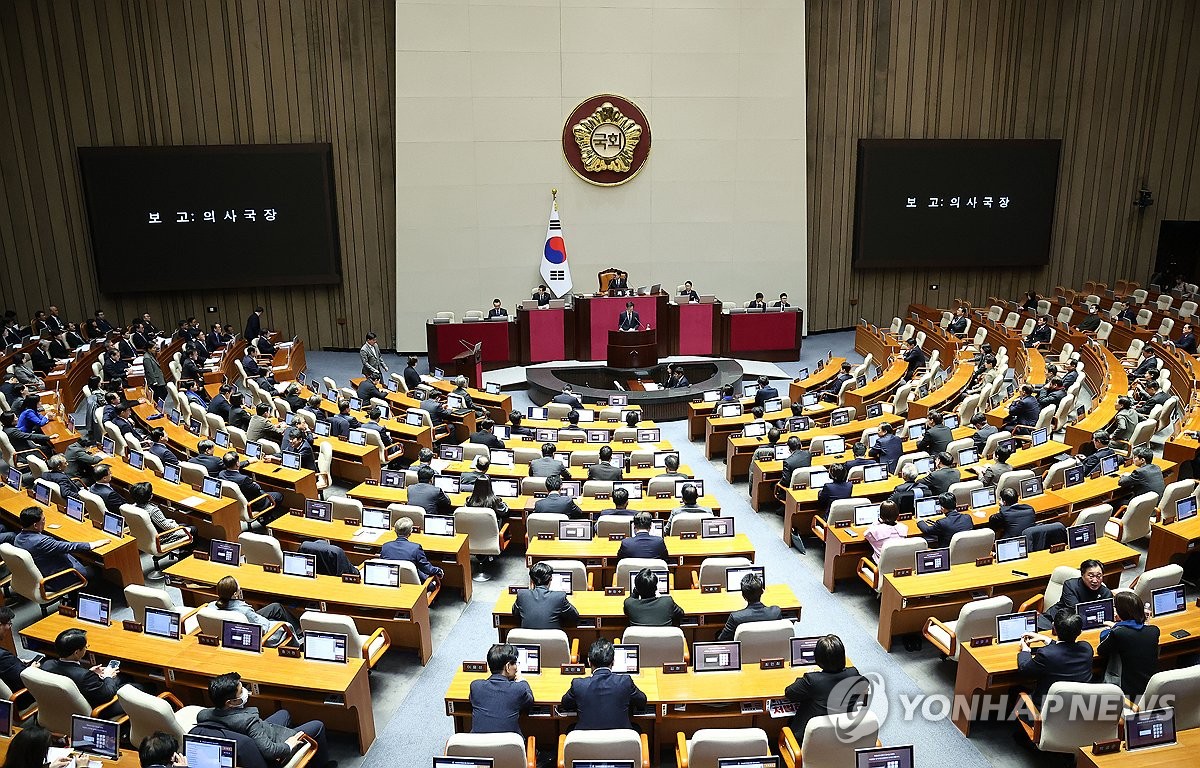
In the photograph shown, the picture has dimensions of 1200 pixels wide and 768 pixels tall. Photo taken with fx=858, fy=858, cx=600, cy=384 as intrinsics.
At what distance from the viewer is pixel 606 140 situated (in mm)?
20094

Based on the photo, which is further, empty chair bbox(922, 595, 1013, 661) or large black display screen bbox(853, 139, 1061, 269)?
large black display screen bbox(853, 139, 1061, 269)

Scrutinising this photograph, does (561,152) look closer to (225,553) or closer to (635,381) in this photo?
(635,381)

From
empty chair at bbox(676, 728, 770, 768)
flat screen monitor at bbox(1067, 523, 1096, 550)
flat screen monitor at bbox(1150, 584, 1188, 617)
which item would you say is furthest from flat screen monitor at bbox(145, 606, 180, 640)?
flat screen monitor at bbox(1067, 523, 1096, 550)

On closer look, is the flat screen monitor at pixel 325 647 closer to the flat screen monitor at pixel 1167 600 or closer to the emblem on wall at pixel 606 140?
the flat screen monitor at pixel 1167 600

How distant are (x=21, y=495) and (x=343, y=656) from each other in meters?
5.35

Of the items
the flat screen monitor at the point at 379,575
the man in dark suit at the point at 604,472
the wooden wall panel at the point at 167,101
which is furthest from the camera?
the wooden wall panel at the point at 167,101

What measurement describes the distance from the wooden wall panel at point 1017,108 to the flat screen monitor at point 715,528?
48.9ft

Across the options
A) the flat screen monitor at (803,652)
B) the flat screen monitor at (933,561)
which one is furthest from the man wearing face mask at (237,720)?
the flat screen monitor at (933,561)

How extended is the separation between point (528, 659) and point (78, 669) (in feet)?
9.90

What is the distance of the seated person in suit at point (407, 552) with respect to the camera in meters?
7.76

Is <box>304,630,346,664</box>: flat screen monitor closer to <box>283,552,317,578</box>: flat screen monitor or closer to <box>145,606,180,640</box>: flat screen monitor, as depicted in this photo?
<box>145,606,180,640</box>: flat screen monitor

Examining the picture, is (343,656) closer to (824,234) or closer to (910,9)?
(824,234)

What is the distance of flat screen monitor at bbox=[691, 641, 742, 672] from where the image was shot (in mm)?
5938

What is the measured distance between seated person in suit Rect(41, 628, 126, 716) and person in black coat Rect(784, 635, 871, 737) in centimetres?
460
